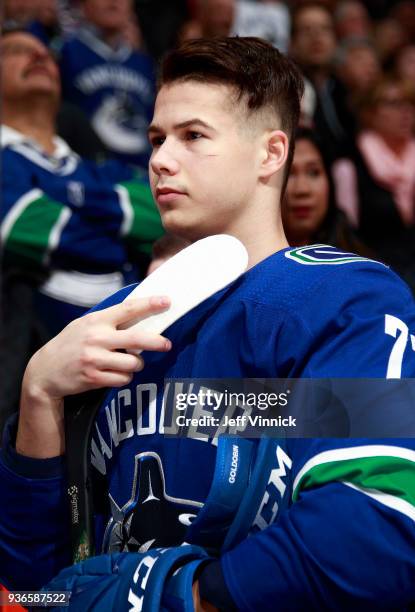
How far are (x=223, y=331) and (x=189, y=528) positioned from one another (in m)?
0.30

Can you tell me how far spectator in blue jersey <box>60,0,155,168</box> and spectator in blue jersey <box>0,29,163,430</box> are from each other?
4.88 feet

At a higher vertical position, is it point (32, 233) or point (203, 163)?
point (32, 233)

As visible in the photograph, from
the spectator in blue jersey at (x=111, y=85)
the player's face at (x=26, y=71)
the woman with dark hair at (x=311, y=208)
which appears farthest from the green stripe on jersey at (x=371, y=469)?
the spectator in blue jersey at (x=111, y=85)

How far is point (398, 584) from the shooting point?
1.33 meters

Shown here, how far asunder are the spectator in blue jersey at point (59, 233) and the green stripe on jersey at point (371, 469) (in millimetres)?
2102

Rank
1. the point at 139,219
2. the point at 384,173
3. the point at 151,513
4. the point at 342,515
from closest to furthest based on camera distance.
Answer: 1. the point at 342,515
2. the point at 151,513
3. the point at 139,219
4. the point at 384,173

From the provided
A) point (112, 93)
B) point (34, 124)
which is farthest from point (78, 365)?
point (112, 93)

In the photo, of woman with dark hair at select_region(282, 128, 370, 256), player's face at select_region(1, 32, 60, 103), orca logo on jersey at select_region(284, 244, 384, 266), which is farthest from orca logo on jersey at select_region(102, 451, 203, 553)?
player's face at select_region(1, 32, 60, 103)

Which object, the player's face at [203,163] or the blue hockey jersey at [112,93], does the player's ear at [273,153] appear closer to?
the player's face at [203,163]

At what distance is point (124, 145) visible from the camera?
553 centimetres

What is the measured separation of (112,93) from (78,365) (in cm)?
434

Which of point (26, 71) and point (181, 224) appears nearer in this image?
point (181, 224)

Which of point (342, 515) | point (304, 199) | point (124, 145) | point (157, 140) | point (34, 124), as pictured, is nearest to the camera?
point (342, 515)

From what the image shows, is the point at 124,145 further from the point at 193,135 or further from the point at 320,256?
the point at 320,256
